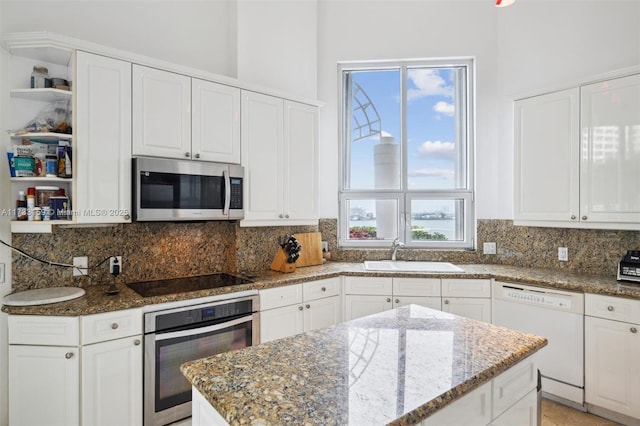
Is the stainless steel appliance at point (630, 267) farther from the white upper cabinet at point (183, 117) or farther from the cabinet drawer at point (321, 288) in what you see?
the white upper cabinet at point (183, 117)

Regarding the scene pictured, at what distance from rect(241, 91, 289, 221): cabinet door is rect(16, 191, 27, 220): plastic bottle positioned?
1403 millimetres

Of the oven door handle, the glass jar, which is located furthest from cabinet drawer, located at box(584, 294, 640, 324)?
the glass jar

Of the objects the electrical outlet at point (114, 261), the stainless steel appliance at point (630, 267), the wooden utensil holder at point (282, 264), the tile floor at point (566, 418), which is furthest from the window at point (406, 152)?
the electrical outlet at point (114, 261)

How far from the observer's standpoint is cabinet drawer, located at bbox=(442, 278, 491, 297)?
292cm

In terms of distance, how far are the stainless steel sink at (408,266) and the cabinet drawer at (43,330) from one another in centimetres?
219

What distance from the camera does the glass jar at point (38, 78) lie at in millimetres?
2184

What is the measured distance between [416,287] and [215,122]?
7.04ft

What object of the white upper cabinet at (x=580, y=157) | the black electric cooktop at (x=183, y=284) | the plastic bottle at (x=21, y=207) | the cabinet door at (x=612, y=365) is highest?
the white upper cabinet at (x=580, y=157)

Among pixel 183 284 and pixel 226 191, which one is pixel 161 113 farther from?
pixel 183 284

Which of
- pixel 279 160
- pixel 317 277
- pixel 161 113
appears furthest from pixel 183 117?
pixel 317 277

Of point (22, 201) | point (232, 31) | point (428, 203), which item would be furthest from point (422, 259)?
point (22, 201)

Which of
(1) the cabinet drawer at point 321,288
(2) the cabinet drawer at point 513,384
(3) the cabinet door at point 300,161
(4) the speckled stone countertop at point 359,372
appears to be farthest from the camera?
(3) the cabinet door at point 300,161

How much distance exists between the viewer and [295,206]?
315 cm

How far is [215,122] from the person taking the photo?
2670 mm
